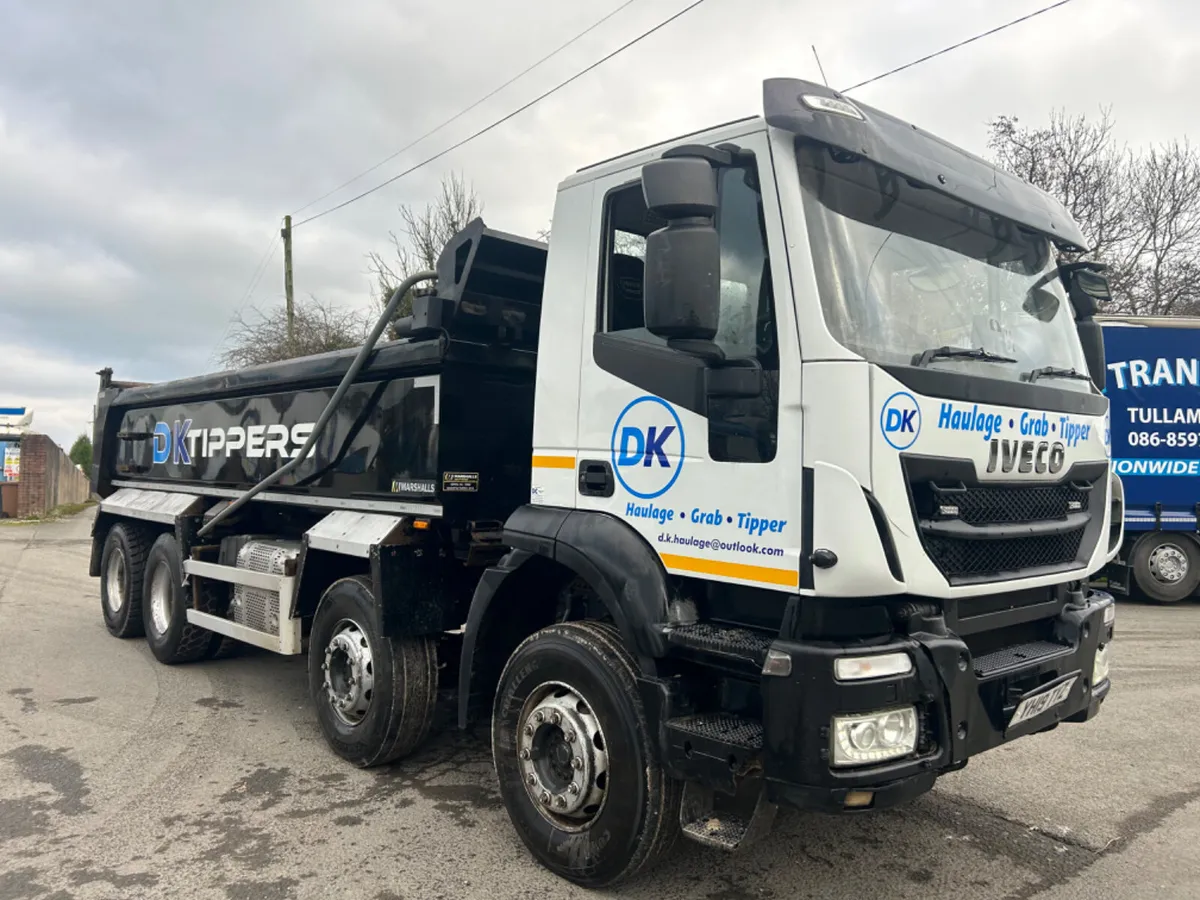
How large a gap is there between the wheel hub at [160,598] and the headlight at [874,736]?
645 cm

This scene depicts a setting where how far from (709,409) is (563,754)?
161 centimetres

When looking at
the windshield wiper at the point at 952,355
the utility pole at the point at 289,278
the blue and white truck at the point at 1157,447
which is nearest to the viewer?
the windshield wiper at the point at 952,355

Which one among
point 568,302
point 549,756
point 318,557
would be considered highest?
point 568,302

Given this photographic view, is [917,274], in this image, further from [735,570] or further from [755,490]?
[735,570]

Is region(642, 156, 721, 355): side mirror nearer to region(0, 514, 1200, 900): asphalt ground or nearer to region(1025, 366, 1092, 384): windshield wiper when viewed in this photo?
region(1025, 366, 1092, 384): windshield wiper

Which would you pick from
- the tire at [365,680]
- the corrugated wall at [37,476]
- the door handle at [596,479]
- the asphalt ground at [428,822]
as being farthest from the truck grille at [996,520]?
the corrugated wall at [37,476]

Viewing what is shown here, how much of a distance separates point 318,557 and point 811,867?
335 centimetres

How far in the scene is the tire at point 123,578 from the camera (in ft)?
27.7

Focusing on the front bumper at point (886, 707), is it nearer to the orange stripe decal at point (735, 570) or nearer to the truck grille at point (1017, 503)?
the orange stripe decal at point (735, 570)

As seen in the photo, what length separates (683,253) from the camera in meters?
3.02

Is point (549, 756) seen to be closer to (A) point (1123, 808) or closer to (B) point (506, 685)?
(B) point (506, 685)

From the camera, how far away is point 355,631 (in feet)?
16.9

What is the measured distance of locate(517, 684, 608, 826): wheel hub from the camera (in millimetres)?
3603

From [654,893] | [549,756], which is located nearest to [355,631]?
[549,756]
